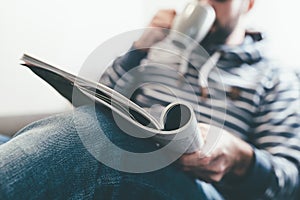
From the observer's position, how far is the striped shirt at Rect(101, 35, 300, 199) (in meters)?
0.73

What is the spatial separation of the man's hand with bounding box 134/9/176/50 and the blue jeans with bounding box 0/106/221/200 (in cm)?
38

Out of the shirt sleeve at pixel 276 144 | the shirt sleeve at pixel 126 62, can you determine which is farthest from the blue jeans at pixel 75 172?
the shirt sleeve at pixel 126 62

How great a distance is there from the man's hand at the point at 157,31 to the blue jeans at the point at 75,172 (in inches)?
15.1

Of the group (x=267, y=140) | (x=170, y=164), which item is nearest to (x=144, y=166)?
(x=170, y=164)

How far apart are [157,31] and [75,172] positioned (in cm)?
52

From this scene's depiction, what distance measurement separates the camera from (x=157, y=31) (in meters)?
1.00

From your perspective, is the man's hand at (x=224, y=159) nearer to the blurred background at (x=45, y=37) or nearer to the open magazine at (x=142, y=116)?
the open magazine at (x=142, y=116)

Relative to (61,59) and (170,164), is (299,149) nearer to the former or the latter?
(170,164)

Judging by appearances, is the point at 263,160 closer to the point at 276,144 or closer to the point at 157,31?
the point at 276,144

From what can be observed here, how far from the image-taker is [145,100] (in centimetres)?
94

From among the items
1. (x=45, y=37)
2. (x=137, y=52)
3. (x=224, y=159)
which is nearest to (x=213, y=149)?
(x=224, y=159)

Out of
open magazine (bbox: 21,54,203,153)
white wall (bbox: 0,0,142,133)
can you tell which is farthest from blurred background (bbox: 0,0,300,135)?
open magazine (bbox: 21,54,203,153)

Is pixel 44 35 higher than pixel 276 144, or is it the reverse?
pixel 44 35

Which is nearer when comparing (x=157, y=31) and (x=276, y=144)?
(x=276, y=144)
